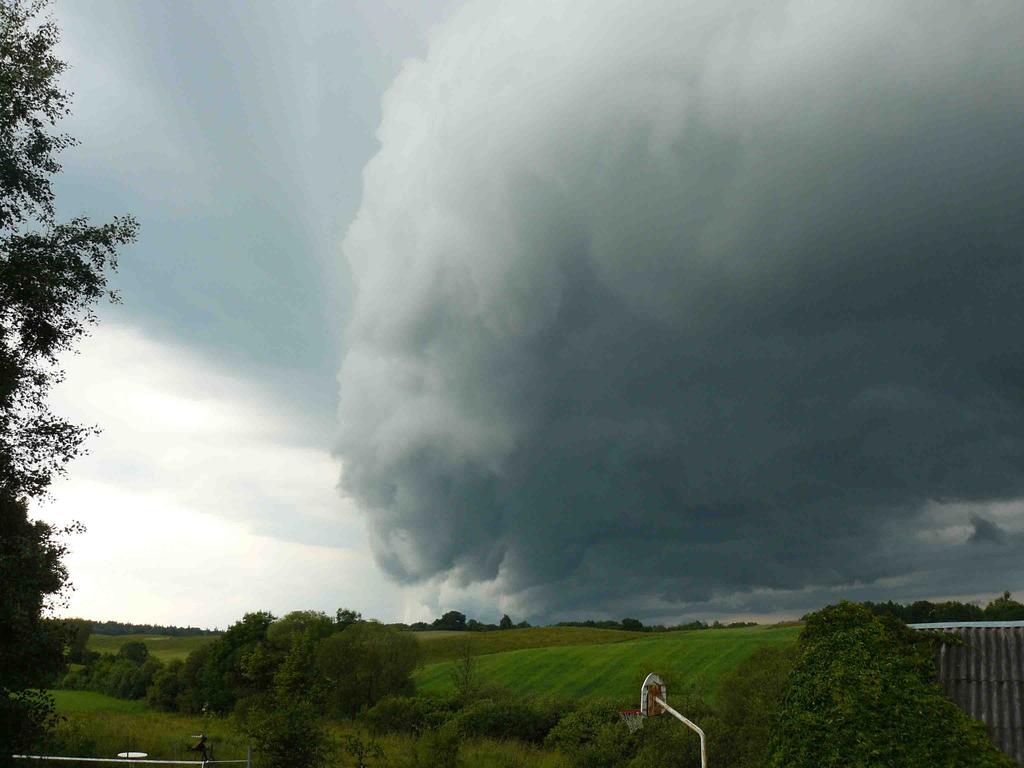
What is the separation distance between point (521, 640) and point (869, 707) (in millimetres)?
112762

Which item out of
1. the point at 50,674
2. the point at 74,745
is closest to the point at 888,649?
the point at 50,674

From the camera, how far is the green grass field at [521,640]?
113m

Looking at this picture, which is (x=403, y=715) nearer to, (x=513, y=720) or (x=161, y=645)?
(x=513, y=720)

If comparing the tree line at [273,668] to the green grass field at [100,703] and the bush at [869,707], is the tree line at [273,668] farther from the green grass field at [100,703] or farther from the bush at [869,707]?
the bush at [869,707]

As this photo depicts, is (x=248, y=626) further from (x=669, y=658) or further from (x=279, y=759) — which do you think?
(x=279, y=759)

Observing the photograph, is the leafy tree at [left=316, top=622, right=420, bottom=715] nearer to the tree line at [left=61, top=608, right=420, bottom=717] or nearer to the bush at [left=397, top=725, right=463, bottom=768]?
the tree line at [left=61, top=608, right=420, bottom=717]

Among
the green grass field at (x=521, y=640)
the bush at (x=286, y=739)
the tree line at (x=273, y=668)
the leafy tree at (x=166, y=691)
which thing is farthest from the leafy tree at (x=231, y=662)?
the bush at (x=286, y=739)

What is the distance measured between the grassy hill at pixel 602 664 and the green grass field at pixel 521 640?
6550 millimetres

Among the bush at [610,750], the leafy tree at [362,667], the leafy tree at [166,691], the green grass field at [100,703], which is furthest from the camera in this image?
the leafy tree at [166,691]

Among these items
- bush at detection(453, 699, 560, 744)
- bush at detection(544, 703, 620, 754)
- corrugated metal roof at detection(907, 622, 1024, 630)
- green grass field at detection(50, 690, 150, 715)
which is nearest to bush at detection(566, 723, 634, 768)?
bush at detection(544, 703, 620, 754)

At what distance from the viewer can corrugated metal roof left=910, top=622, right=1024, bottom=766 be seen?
14625 millimetres

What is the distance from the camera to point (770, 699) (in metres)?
28.6

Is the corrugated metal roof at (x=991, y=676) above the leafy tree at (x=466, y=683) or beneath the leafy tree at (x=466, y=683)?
above

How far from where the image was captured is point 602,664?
9206 centimetres
